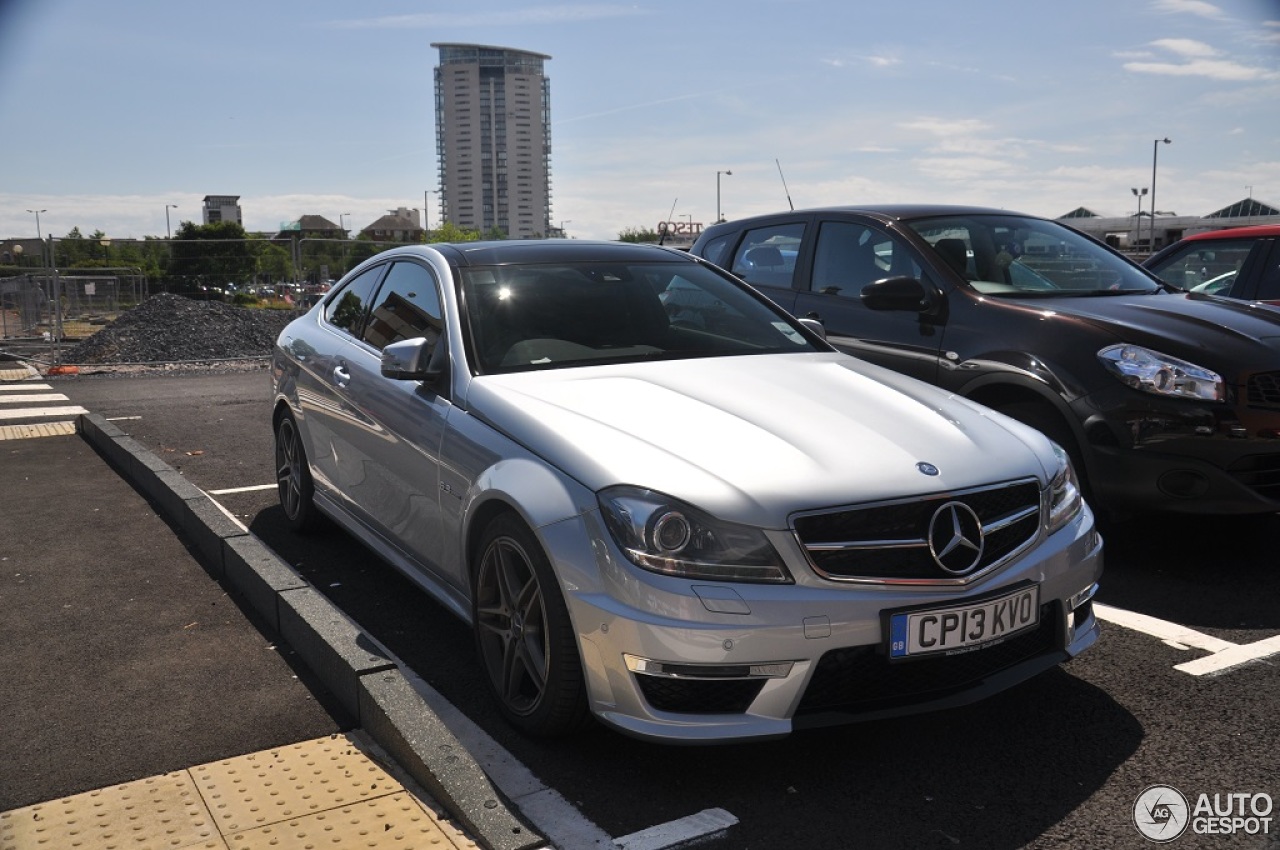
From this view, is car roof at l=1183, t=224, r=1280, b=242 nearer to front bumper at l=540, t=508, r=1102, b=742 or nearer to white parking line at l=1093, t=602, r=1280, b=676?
white parking line at l=1093, t=602, r=1280, b=676

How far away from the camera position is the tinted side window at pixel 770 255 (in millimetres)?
7043

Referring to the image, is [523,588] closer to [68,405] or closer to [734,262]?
[734,262]

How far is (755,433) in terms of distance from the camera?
347 cm

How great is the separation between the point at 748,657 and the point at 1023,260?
3.98 meters

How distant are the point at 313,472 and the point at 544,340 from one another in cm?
209

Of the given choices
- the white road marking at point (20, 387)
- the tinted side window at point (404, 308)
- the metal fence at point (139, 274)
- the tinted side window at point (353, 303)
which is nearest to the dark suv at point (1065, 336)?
the tinted side window at point (404, 308)

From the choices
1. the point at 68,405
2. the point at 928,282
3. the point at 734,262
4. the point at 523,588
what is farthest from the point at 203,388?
the point at 523,588

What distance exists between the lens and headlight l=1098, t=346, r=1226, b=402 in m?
4.97

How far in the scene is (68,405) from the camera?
1289cm

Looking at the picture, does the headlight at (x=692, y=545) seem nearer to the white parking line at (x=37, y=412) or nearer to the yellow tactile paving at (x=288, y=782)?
the yellow tactile paving at (x=288, y=782)

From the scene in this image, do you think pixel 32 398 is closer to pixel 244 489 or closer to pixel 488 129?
pixel 244 489

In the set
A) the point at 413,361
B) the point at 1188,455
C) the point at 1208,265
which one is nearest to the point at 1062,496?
the point at 1188,455

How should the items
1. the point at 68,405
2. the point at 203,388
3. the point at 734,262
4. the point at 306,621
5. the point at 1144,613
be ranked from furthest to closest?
the point at 203,388 < the point at 68,405 < the point at 734,262 < the point at 1144,613 < the point at 306,621

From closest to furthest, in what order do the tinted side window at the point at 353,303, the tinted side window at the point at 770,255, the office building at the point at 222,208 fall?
the tinted side window at the point at 353,303 → the tinted side window at the point at 770,255 → the office building at the point at 222,208
